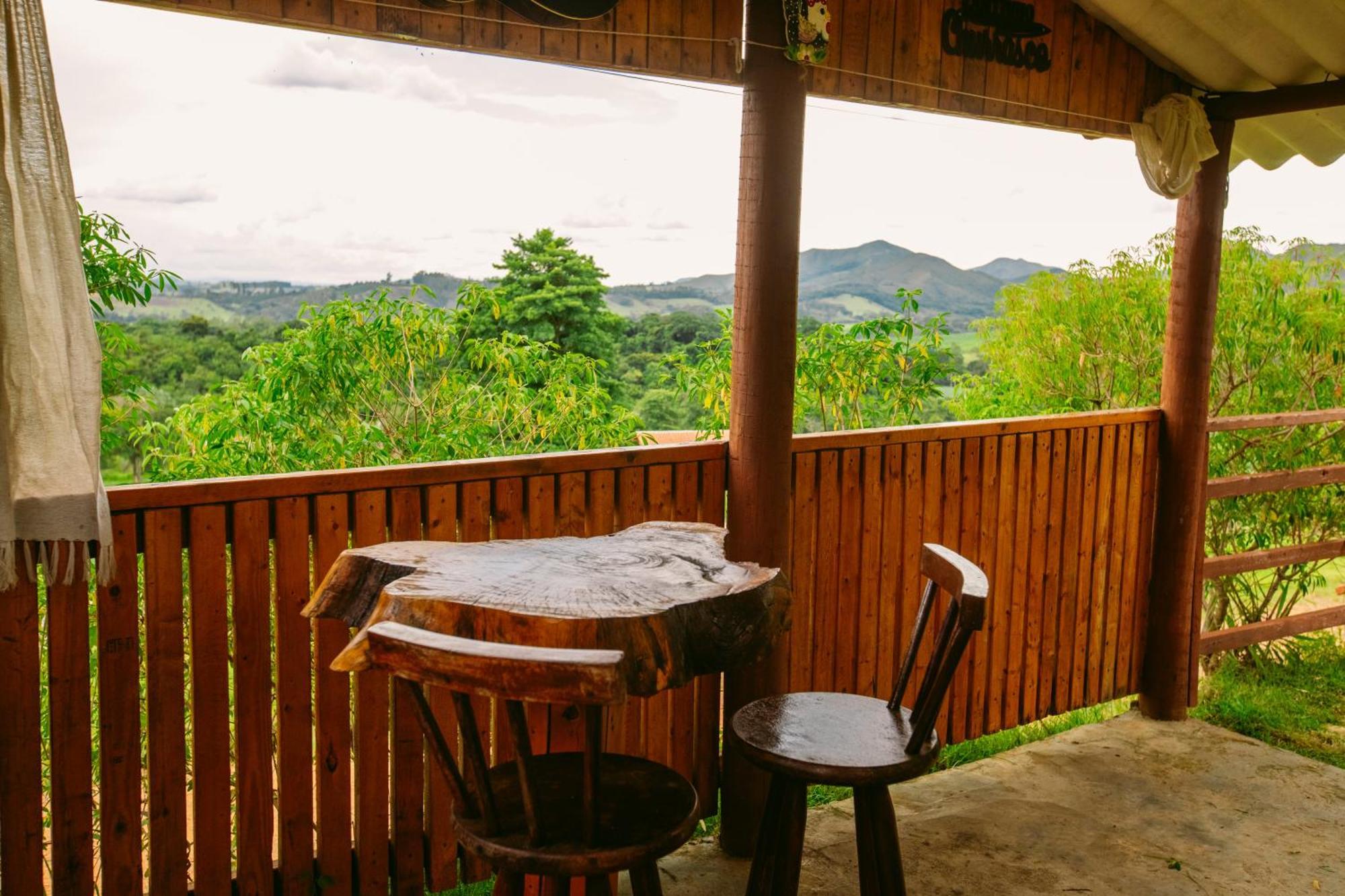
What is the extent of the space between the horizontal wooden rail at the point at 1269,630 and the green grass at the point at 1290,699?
0.27 metres

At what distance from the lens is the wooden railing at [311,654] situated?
7.97ft

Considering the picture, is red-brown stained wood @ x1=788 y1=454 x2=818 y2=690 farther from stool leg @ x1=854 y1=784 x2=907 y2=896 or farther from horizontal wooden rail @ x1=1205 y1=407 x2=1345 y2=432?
horizontal wooden rail @ x1=1205 y1=407 x2=1345 y2=432

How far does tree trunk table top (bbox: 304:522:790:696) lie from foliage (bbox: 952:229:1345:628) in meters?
4.48

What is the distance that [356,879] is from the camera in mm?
2891

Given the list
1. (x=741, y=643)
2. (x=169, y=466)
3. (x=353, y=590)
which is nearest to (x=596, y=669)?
(x=741, y=643)

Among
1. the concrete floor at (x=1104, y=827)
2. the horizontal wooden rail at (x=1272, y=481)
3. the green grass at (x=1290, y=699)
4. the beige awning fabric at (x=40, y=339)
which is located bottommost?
the green grass at (x=1290, y=699)

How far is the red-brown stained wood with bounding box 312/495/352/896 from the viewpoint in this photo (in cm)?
270

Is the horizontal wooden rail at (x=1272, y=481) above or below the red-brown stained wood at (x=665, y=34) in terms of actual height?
below

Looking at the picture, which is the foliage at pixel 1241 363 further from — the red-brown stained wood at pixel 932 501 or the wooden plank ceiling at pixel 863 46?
the red-brown stained wood at pixel 932 501

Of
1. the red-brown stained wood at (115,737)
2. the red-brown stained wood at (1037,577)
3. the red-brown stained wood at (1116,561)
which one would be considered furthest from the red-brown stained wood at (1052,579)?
the red-brown stained wood at (115,737)

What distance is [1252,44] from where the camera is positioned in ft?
13.0

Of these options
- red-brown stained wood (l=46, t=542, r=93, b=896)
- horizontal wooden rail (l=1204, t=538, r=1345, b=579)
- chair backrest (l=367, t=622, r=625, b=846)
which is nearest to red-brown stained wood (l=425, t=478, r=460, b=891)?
red-brown stained wood (l=46, t=542, r=93, b=896)

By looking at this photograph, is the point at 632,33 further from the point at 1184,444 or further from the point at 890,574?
the point at 1184,444

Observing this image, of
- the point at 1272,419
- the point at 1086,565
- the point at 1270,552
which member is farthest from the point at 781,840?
the point at 1270,552
